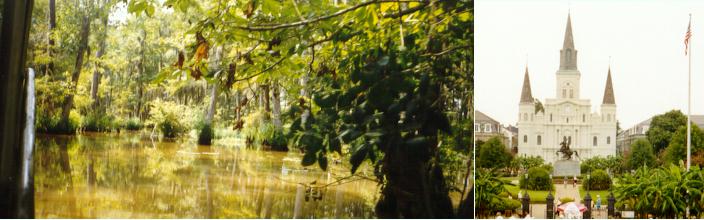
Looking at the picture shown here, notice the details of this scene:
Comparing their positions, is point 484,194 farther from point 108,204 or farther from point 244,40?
point 108,204

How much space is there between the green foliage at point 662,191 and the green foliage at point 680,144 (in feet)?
0.22

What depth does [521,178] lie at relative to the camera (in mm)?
5266

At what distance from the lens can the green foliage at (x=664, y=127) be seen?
517cm

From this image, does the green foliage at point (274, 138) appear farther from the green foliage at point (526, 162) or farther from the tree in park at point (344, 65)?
the green foliage at point (526, 162)

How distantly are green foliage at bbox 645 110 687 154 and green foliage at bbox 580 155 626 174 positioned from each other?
0.27m

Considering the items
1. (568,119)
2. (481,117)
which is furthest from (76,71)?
(568,119)

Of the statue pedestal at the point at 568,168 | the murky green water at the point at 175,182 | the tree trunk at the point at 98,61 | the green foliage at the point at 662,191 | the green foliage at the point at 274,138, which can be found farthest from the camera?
the statue pedestal at the point at 568,168

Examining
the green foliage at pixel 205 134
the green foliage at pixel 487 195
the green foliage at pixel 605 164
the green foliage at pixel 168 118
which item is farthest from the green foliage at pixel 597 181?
the green foliage at pixel 168 118

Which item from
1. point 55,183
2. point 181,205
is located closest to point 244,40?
point 181,205

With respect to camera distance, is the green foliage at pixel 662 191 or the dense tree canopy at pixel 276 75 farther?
the green foliage at pixel 662 191

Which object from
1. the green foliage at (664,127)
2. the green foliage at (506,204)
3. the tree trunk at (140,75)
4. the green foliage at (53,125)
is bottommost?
the green foliage at (506,204)

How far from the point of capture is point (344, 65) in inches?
185

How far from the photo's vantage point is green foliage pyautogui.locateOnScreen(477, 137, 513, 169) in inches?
205

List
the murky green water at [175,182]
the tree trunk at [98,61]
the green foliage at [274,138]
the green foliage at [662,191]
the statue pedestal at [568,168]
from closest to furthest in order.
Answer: the murky green water at [175,182]
the tree trunk at [98,61]
the green foliage at [274,138]
the green foliage at [662,191]
the statue pedestal at [568,168]
